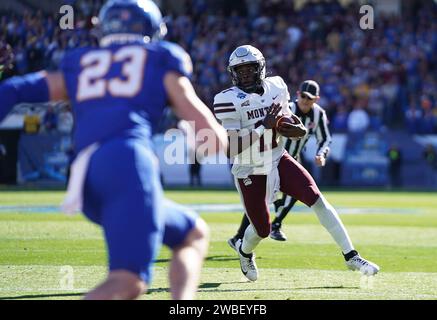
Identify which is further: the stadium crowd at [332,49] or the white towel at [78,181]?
the stadium crowd at [332,49]

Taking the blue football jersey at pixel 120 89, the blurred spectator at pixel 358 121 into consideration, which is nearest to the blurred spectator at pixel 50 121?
the blurred spectator at pixel 358 121

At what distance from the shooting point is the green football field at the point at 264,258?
6816mm

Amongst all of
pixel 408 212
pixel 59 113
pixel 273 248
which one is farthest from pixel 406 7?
pixel 273 248

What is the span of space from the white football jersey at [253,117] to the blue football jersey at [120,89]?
3.15m

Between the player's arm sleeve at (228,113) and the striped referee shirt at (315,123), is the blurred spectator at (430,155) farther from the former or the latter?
the player's arm sleeve at (228,113)

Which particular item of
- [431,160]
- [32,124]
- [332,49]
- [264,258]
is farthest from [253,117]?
[332,49]

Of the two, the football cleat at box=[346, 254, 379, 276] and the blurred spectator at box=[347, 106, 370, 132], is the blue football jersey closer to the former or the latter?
the football cleat at box=[346, 254, 379, 276]

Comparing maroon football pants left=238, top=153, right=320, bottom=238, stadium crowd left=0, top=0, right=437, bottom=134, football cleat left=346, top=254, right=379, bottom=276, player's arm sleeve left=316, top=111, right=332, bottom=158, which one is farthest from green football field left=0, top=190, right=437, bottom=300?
stadium crowd left=0, top=0, right=437, bottom=134

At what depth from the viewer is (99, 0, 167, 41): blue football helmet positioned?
4367mm

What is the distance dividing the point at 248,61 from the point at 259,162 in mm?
851

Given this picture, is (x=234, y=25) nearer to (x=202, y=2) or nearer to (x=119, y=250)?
(x=202, y=2)

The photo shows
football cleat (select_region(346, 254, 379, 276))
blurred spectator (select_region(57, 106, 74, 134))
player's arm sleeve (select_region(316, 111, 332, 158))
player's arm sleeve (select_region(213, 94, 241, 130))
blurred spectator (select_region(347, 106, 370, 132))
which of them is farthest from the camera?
blurred spectator (select_region(347, 106, 370, 132))

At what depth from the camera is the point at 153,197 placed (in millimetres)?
3980

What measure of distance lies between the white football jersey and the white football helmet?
75 millimetres
